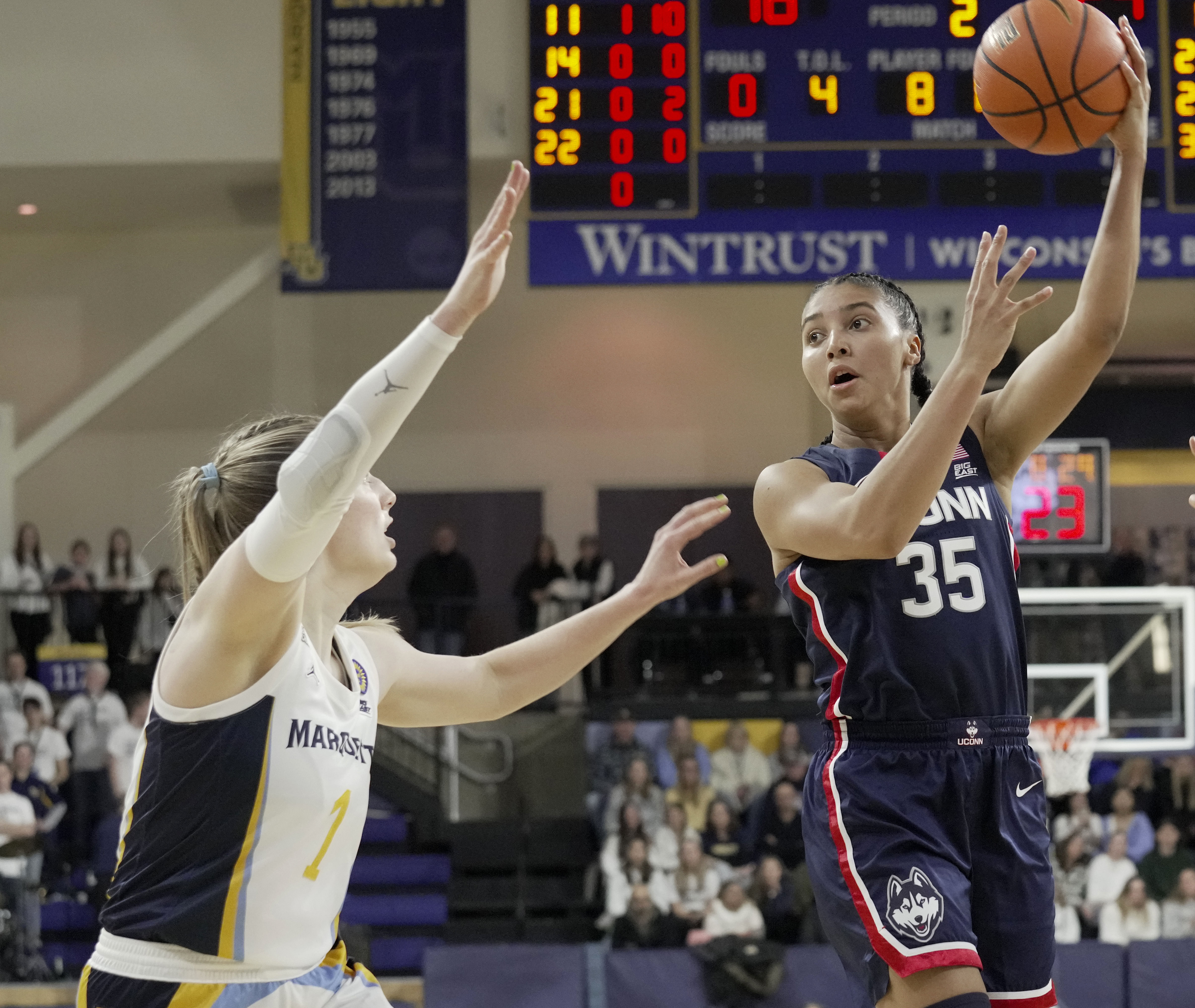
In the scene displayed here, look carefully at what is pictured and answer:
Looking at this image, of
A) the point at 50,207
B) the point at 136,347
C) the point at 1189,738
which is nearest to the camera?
the point at 1189,738

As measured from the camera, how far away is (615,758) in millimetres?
12172

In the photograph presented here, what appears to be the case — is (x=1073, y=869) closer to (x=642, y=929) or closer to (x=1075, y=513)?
(x=1075, y=513)

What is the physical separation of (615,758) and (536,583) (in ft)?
9.12

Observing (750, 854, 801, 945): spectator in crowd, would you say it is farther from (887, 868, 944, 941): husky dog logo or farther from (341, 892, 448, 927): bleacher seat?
(887, 868, 944, 941): husky dog logo

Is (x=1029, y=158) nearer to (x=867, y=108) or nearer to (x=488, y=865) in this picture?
(x=867, y=108)

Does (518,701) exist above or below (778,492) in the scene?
below

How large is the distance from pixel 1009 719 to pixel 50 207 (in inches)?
513

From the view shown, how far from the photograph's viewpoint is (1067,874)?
35.5ft

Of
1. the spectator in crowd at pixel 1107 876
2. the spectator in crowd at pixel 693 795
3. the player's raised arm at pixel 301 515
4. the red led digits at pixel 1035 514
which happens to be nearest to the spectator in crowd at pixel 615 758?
the spectator in crowd at pixel 693 795

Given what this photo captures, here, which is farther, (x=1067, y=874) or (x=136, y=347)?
(x=136, y=347)

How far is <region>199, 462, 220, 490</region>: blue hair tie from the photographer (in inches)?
97.6

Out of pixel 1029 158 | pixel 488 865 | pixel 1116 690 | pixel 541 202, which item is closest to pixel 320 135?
pixel 541 202

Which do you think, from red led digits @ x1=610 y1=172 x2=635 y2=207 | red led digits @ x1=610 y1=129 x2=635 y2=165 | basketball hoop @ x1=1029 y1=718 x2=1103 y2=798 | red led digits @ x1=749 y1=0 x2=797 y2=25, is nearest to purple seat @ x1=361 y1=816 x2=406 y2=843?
basketball hoop @ x1=1029 y1=718 x2=1103 y2=798

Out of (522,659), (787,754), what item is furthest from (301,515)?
(787,754)
